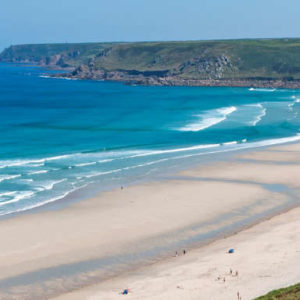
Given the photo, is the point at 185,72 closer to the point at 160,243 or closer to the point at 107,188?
the point at 107,188

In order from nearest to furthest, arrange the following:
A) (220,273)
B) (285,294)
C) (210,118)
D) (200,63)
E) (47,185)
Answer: (285,294), (220,273), (47,185), (210,118), (200,63)

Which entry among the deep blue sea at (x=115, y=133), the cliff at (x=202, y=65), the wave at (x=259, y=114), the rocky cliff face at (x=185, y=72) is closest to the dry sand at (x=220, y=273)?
the deep blue sea at (x=115, y=133)

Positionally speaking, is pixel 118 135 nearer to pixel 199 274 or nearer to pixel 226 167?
pixel 226 167

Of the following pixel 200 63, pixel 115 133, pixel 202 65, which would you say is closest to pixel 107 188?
pixel 115 133

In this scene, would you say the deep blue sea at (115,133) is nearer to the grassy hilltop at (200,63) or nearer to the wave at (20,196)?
the wave at (20,196)

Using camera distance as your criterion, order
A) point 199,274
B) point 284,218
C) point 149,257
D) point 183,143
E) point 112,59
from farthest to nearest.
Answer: point 112,59 < point 183,143 < point 284,218 < point 149,257 < point 199,274

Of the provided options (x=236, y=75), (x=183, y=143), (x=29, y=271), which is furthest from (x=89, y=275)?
(x=236, y=75)
